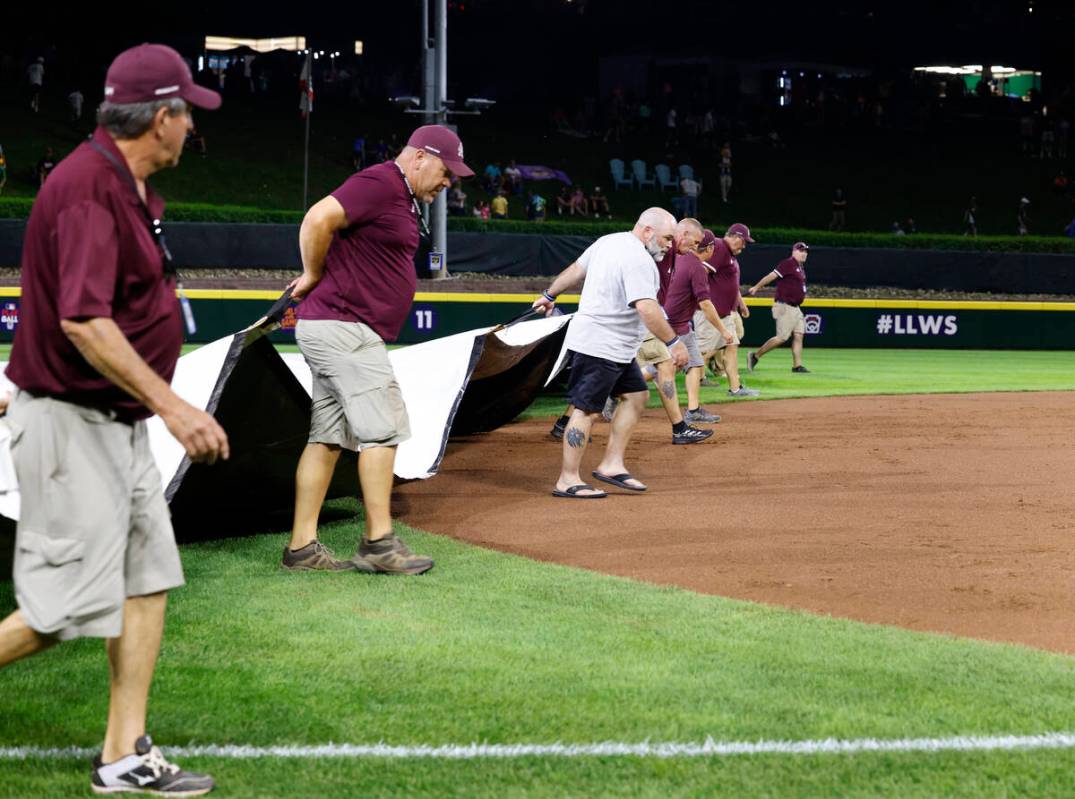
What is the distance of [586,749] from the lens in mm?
4430

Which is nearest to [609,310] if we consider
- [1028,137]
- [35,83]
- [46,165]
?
[46,165]

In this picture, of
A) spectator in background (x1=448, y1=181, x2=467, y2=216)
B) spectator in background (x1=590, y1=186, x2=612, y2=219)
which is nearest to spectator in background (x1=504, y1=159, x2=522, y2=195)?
spectator in background (x1=590, y1=186, x2=612, y2=219)

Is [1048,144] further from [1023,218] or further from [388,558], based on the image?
[388,558]

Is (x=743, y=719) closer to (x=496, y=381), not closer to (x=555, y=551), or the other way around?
(x=555, y=551)

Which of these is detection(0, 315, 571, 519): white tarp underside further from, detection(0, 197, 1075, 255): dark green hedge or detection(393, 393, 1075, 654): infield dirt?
detection(0, 197, 1075, 255): dark green hedge

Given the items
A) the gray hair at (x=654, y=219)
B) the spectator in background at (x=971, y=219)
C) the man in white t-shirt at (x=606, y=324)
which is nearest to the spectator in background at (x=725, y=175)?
the spectator in background at (x=971, y=219)

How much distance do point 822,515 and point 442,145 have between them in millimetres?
3598

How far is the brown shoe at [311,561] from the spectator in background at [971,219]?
38.7 meters

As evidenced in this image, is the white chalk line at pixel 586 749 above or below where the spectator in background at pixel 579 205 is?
below

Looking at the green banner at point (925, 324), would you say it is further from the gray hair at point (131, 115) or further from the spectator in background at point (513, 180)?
the gray hair at point (131, 115)

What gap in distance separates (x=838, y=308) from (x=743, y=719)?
2162 centimetres

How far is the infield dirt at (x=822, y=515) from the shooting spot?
688cm

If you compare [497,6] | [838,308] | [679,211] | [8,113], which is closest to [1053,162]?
[679,211]

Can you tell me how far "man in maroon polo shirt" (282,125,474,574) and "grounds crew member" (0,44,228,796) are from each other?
2.95 m
